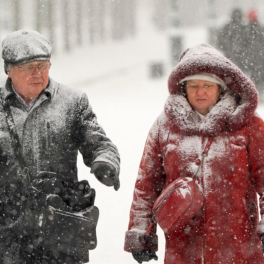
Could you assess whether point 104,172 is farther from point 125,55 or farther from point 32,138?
point 125,55

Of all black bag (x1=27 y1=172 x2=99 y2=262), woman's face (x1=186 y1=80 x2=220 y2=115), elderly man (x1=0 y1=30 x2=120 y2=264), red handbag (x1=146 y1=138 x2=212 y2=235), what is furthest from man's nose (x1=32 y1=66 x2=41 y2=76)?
red handbag (x1=146 y1=138 x2=212 y2=235)

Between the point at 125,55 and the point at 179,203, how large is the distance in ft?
121

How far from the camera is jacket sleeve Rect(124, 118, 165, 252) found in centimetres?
387

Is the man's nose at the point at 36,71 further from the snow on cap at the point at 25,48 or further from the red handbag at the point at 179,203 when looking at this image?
the red handbag at the point at 179,203

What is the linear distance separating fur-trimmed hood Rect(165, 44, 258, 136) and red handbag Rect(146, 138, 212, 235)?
13 centimetres

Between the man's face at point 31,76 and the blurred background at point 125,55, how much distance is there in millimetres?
2709

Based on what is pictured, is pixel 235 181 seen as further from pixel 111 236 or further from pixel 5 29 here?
pixel 5 29

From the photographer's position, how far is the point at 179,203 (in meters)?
3.62

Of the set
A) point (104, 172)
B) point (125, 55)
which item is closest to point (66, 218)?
point (104, 172)

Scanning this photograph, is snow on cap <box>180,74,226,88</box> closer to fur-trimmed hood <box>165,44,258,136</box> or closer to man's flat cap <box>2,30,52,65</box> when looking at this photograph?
fur-trimmed hood <box>165,44,258,136</box>

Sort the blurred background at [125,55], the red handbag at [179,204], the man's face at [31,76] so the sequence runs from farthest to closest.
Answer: the blurred background at [125,55], the man's face at [31,76], the red handbag at [179,204]

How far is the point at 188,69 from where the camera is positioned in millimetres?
3824

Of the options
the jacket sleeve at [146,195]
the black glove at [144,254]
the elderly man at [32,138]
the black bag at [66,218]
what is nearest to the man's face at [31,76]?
the elderly man at [32,138]

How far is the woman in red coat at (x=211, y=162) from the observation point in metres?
3.67
